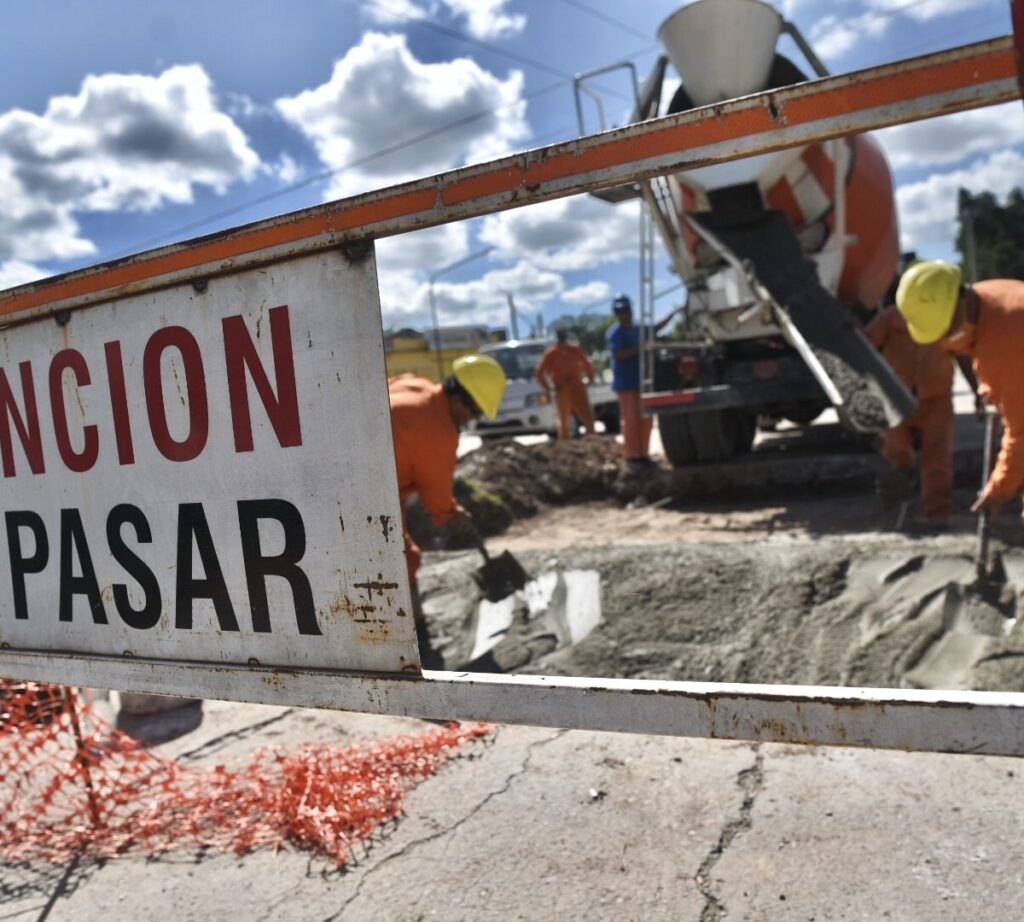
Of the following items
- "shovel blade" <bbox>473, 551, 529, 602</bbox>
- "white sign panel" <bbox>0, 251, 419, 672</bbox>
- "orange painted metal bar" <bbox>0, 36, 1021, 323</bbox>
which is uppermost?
"orange painted metal bar" <bbox>0, 36, 1021, 323</bbox>

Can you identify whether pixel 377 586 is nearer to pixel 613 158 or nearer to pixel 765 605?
pixel 613 158

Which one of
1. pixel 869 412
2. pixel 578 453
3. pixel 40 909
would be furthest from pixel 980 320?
pixel 578 453

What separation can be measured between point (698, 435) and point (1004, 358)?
437 centimetres

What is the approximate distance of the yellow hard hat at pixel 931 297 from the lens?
382 cm

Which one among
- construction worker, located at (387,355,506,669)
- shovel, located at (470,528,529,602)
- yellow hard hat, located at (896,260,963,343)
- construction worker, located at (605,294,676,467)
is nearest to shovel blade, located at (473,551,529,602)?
shovel, located at (470,528,529,602)

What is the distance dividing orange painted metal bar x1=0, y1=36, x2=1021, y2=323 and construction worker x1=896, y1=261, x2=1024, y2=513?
10.0ft

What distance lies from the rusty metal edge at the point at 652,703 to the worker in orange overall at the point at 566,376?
9751mm

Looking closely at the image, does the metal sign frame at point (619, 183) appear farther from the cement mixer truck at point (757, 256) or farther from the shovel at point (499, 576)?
the cement mixer truck at point (757, 256)

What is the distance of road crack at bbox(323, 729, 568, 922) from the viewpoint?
234cm

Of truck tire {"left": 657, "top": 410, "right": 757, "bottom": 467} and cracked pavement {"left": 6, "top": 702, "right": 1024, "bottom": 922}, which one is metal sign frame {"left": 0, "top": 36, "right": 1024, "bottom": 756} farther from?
truck tire {"left": 657, "top": 410, "right": 757, "bottom": 467}

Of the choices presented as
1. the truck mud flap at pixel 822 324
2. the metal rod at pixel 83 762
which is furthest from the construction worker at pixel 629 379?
the metal rod at pixel 83 762

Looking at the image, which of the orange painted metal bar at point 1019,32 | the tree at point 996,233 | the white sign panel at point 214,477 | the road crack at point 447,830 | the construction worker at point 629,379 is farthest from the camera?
the tree at point 996,233

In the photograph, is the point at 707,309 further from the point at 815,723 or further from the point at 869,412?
the point at 815,723

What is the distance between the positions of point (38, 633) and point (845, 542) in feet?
14.0
